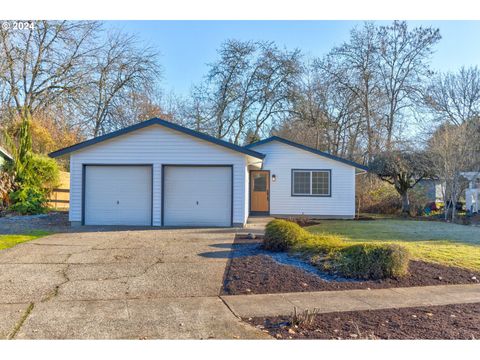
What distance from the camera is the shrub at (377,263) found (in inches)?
250

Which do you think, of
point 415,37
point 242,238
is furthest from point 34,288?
point 415,37

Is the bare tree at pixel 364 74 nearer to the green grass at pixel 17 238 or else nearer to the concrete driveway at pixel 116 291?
the concrete driveway at pixel 116 291

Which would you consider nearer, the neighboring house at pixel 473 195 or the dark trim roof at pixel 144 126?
the dark trim roof at pixel 144 126

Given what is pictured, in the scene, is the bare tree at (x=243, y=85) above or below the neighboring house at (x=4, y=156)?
above

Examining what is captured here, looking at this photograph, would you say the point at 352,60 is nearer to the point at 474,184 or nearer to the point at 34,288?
the point at 474,184

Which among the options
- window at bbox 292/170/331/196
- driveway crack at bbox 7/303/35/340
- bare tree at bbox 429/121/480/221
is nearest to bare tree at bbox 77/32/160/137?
window at bbox 292/170/331/196

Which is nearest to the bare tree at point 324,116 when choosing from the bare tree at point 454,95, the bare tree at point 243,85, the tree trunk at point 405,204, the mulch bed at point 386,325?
the bare tree at point 243,85

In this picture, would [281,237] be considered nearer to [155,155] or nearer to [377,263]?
[377,263]

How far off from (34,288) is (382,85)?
1058 inches

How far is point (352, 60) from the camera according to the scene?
88.9 feet

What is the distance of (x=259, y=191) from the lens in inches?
729

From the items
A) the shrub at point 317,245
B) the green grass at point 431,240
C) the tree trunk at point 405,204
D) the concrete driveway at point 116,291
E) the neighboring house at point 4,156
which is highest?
the neighboring house at point 4,156

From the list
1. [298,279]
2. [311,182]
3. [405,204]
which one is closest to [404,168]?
[405,204]

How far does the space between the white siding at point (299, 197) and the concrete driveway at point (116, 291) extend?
26.8ft
